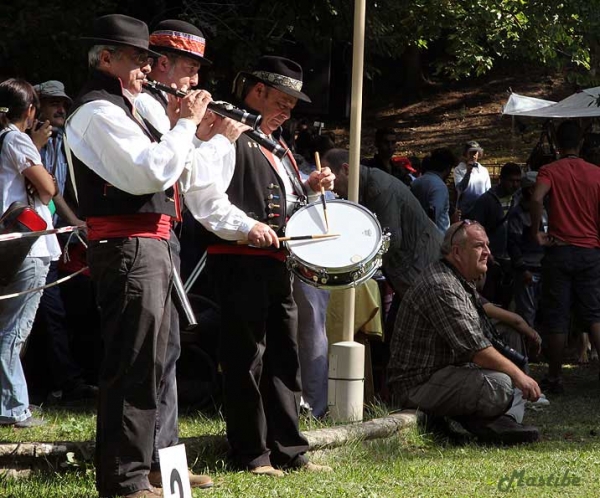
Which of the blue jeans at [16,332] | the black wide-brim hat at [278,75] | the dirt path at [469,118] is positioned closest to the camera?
the black wide-brim hat at [278,75]

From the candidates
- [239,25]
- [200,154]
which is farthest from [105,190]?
[239,25]

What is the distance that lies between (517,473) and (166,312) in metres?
2.04

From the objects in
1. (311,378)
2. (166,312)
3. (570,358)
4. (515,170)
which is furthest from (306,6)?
(166,312)

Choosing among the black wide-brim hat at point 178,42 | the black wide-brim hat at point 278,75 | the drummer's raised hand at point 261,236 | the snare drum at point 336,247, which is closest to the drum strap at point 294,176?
the snare drum at point 336,247

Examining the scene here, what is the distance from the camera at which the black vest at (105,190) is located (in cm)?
442

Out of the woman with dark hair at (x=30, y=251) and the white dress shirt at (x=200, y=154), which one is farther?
the woman with dark hair at (x=30, y=251)

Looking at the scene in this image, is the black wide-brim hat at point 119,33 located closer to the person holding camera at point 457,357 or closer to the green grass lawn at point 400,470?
the green grass lawn at point 400,470

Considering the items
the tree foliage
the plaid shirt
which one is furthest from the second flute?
the tree foliage

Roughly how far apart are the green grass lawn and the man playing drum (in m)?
0.20

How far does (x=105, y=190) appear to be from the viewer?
4.41 meters

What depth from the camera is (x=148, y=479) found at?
4.79 meters

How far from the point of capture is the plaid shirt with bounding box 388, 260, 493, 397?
646cm

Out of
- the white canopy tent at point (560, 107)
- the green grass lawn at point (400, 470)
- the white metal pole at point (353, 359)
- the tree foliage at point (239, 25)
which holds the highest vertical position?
the tree foliage at point (239, 25)

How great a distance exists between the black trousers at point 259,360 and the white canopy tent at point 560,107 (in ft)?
28.0
